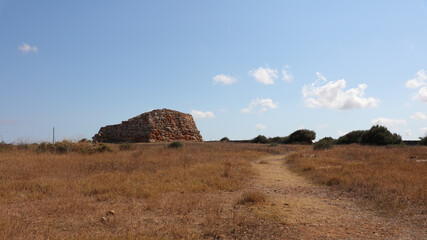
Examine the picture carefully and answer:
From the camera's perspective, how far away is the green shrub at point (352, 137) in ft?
95.2

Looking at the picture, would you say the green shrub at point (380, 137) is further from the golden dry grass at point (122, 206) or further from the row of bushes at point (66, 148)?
the row of bushes at point (66, 148)

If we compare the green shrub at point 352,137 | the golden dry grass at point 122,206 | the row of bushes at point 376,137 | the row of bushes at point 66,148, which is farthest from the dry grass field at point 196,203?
the green shrub at point 352,137

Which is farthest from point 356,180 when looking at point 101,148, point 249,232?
point 101,148

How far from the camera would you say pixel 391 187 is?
6.83m

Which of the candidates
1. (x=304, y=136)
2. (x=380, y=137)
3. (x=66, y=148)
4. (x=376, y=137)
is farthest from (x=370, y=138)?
(x=66, y=148)

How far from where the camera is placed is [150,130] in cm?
3092

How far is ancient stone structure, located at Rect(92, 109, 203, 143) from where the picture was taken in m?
31.2

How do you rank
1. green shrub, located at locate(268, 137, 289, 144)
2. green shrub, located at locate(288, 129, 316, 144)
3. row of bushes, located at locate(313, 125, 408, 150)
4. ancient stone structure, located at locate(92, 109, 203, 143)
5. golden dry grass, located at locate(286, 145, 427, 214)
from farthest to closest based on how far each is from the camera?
green shrub, located at locate(268, 137, 289, 144) < green shrub, located at locate(288, 129, 316, 144) < ancient stone structure, located at locate(92, 109, 203, 143) < row of bushes, located at locate(313, 125, 408, 150) < golden dry grass, located at locate(286, 145, 427, 214)

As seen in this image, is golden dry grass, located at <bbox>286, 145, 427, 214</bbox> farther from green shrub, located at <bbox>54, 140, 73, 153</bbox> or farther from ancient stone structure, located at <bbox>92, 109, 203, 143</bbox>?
ancient stone structure, located at <bbox>92, 109, 203, 143</bbox>

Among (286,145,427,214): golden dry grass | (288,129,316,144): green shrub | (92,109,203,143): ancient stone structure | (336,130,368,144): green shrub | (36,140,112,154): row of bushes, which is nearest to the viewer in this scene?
(286,145,427,214): golden dry grass

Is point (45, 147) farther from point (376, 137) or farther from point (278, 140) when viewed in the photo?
point (278, 140)

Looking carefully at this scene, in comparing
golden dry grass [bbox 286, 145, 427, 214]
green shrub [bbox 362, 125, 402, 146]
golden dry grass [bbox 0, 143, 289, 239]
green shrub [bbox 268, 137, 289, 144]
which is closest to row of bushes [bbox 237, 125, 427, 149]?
green shrub [bbox 362, 125, 402, 146]

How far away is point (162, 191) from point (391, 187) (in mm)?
5602

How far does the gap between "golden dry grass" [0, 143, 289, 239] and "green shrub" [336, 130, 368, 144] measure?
80.8 ft
